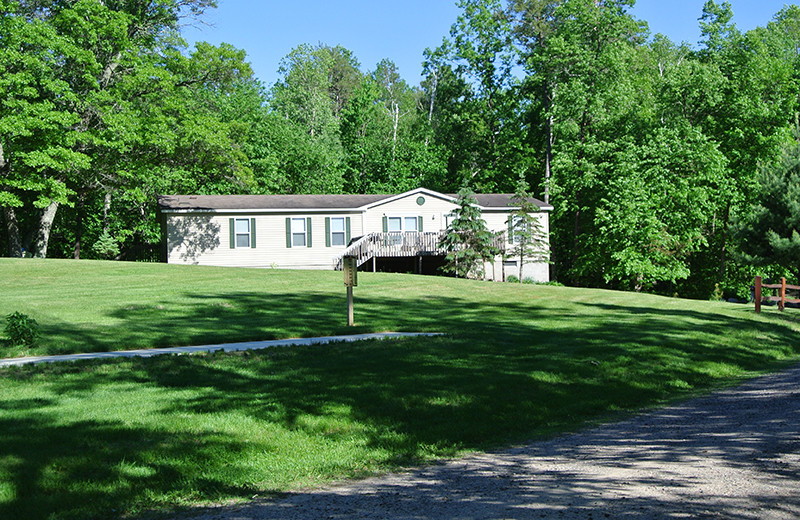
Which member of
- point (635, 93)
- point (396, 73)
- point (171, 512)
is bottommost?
point (171, 512)

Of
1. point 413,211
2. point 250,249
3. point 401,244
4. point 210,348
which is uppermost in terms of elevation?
point 413,211

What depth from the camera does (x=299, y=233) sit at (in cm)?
3394

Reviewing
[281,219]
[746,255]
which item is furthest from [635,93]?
[281,219]

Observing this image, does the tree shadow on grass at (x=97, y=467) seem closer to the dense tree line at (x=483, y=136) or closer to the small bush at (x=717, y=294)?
the dense tree line at (x=483, y=136)

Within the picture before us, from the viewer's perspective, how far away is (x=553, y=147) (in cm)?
4144

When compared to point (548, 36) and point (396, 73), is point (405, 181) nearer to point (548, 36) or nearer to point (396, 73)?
point (548, 36)

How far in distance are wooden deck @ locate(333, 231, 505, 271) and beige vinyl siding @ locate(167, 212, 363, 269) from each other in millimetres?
1240

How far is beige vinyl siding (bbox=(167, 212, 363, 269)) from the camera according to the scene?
3319 centimetres

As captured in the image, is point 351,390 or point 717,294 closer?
point 351,390

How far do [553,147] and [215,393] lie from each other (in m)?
35.5

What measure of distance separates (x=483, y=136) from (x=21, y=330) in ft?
119

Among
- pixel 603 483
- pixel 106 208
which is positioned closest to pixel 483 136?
pixel 106 208

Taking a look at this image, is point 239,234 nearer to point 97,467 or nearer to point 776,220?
point 776,220

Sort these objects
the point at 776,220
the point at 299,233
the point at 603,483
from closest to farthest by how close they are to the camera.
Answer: the point at 603,483
the point at 776,220
the point at 299,233
